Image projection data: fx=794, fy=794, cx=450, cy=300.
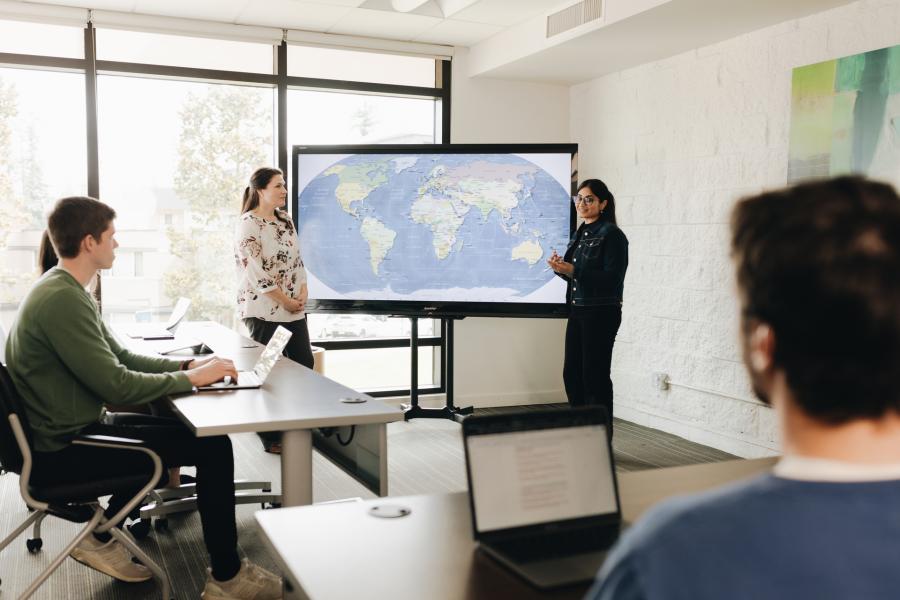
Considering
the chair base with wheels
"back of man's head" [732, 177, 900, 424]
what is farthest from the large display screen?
"back of man's head" [732, 177, 900, 424]

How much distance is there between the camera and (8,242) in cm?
480

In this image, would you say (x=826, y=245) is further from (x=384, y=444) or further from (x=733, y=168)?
(x=733, y=168)

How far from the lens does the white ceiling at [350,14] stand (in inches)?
182

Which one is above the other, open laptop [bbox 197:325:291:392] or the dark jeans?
open laptop [bbox 197:325:291:392]

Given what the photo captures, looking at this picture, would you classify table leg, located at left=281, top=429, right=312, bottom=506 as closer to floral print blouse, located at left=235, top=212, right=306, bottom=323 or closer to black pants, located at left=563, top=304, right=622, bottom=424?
floral print blouse, located at left=235, top=212, right=306, bottom=323

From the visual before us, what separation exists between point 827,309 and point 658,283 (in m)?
4.62

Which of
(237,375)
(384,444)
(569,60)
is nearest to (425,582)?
(384,444)

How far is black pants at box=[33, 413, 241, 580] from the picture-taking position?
7.61 feet

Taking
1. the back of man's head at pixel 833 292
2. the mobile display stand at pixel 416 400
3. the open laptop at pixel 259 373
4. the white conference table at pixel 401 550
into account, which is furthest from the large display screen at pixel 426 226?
the back of man's head at pixel 833 292

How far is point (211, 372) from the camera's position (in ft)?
8.44

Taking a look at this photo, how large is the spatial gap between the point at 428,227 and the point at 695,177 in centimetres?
165

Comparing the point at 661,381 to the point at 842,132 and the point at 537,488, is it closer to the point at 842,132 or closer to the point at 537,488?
the point at 842,132

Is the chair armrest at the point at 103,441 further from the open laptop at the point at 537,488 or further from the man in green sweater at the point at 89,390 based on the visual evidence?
the open laptop at the point at 537,488

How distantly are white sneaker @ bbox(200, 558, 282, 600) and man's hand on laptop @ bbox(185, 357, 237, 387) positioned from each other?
59 centimetres
